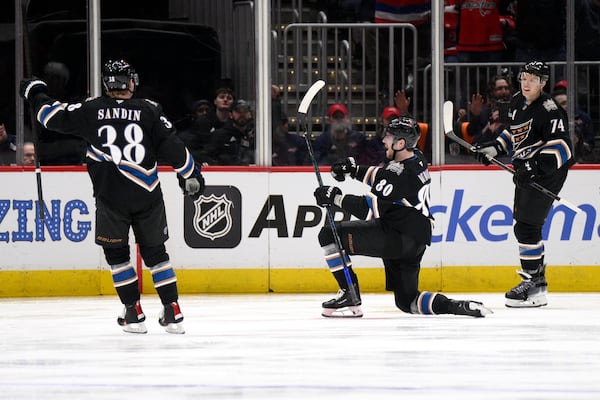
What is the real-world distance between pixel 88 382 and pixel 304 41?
4.53 metres

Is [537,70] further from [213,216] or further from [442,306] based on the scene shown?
[213,216]

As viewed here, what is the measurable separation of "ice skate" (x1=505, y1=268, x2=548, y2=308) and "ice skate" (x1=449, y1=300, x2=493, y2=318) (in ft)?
2.55

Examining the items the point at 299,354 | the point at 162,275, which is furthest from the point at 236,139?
the point at 299,354

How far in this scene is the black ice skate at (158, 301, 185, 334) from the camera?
6762 mm

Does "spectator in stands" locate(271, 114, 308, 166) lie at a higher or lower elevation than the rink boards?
higher

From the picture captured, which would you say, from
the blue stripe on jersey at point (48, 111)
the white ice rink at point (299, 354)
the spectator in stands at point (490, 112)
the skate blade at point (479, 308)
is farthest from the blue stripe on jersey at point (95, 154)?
the spectator in stands at point (490, 112)

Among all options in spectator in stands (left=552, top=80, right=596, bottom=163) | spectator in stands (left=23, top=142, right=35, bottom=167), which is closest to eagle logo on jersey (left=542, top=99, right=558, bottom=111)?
spectator in stands (left=552, top=80, right=596, bottom=163)

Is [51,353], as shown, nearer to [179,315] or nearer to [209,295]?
[179,315]

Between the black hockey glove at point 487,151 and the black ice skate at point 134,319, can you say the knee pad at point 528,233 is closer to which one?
the black hockey glove at point 487,151

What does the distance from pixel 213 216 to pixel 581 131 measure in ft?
8.20

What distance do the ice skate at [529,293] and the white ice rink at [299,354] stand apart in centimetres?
9

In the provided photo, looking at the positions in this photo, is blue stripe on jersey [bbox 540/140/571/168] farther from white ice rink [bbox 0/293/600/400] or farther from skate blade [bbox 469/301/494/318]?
skate blade [bbox 469/301/494/318]

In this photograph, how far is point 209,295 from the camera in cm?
908

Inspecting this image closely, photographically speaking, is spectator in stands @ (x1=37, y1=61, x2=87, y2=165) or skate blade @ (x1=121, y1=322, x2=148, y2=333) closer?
skate blade @ (x1=121, y1=322, x2=148, y2=333)
